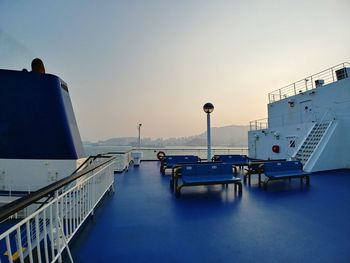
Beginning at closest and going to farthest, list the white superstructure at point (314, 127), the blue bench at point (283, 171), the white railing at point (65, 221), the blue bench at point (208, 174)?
the white railing at point (65, 221) < the blue bench at point (208, 174) < the blue bench at point (283, 171) < the white superstructure at point (314, 127)

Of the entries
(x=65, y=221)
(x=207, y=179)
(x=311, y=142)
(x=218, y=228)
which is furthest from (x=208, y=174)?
(x=311, y=142)

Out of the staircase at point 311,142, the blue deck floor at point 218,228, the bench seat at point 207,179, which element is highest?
the staircase at point 311,142

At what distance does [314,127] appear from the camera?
9.03 metres

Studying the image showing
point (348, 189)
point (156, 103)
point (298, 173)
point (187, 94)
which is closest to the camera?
point (348, 189)

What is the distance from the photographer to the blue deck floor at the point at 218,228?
79.0 inches

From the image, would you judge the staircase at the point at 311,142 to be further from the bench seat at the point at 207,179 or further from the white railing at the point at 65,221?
the white railing at the point at 65,221

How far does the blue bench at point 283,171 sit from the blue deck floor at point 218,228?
59cm

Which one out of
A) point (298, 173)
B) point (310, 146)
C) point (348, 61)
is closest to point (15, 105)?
point (298, 173)

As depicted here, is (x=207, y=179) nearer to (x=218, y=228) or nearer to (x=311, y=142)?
(x=218, y=228)

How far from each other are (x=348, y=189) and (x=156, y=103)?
11.0 m

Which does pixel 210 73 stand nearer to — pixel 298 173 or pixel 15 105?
pixel 298 173

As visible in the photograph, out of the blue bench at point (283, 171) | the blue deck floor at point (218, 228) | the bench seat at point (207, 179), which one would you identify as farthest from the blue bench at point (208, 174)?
the blue bench at point (283, 171)

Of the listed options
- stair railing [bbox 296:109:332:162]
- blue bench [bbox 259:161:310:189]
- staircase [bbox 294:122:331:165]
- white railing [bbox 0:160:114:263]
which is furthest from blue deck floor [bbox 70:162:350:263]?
stair railing [bbox 296:109:332:162]

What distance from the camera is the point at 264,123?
1366cm
